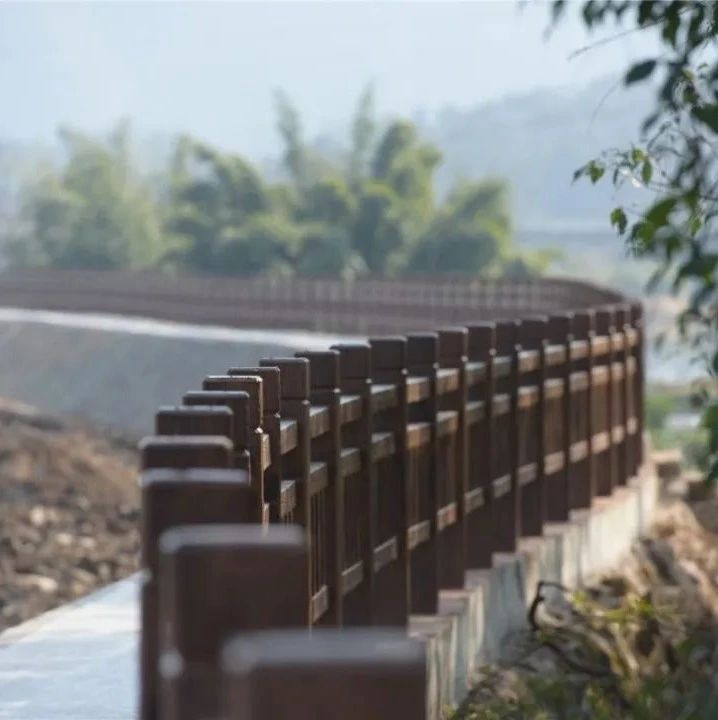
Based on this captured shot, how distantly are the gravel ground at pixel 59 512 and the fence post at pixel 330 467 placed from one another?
8.62 m

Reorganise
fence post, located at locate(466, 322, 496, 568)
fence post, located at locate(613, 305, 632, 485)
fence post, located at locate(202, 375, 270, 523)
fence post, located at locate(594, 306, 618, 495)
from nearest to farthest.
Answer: fence post, located at locate(202, 375, 270, 523), fence post, located at locate(466, 322, 496, 568), fence post, located at locate(594, 306, 618, 495), fence post, located at locate(613, 305, 632, 485)

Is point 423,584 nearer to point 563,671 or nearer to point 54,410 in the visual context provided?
point 563,671

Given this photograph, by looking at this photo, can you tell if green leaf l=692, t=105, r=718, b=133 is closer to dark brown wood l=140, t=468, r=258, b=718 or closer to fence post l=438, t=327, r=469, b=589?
dark brown wood l=140, t=468, r=258, b=718

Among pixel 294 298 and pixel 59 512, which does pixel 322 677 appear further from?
pixel 294 298

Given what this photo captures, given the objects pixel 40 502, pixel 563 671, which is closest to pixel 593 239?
pixel 40 502

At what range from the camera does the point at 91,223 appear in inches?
3344

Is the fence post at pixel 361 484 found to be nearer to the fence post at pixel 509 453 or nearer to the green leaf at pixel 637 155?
the green leaf at pixel 637 155

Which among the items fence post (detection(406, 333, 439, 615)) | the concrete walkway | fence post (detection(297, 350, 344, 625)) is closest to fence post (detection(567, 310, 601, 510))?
fence post (detection(406, 333, 439, 615))

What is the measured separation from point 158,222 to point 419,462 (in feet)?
255

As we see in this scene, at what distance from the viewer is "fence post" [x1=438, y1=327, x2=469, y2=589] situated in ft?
36.8

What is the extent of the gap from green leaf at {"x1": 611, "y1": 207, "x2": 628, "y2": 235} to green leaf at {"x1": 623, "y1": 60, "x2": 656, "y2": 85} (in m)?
1.41

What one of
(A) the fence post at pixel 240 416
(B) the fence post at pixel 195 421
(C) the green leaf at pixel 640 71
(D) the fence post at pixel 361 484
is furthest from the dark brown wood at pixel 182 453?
(D) the fence post at pixel 361 484

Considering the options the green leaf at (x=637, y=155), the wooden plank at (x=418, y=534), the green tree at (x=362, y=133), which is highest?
the green tree at (x=362, y=133)

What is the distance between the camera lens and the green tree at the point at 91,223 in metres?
82.8
